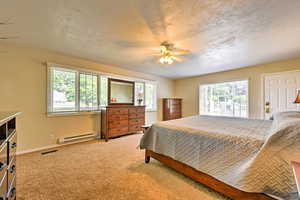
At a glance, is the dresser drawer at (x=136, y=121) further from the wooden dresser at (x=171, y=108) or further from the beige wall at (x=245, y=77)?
the beige wall at (x=245, y=77)

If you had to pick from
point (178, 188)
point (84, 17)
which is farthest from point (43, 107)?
point (178, 188)

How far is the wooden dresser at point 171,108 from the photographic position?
19.3 feet

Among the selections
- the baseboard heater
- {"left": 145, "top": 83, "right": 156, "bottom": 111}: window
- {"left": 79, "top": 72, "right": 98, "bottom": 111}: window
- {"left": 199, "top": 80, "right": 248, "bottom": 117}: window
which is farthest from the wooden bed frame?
{"left": 199, "top": 80, "right": 248, "bottom": 117}: window

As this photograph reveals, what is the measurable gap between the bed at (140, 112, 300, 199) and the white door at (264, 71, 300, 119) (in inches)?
117

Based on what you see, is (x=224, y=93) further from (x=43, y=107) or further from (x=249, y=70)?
(x=43, y=107)

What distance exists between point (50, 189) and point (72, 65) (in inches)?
115

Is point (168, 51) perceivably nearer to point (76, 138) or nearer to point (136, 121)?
point (136, 121)

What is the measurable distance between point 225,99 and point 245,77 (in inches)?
40.4

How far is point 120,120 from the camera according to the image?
421 centimetres

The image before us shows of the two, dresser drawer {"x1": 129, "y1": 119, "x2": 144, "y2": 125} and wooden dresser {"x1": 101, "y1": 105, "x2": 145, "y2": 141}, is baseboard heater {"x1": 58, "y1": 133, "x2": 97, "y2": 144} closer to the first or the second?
wooden dresser {"x1": 101, "y1": 105, "x2": 145, "y2": 141}

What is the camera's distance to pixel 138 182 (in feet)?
6.23

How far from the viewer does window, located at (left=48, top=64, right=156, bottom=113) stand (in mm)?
3367

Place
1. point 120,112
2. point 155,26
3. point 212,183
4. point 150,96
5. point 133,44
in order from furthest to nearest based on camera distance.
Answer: point 150,96 < point 120,112 < point 133,44 < point 155,26 < point 212,183

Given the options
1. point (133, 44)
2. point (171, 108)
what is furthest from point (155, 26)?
point (171, 108)
